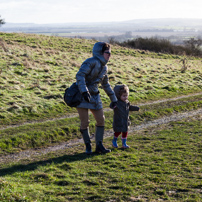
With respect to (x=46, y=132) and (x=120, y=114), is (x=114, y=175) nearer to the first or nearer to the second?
(x=120, y=114)

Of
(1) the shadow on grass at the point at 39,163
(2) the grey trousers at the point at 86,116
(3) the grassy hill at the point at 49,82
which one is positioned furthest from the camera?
(3) the grassy hill at the point at 49,82

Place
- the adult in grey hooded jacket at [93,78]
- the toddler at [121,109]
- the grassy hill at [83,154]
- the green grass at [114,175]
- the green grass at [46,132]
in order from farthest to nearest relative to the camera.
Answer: the green grass at [46,132]
the toddler at [121,109]
the adult in grey hooded jacket at [93,78]
the grassy hill at [83,154]
the green grass at [114,175]

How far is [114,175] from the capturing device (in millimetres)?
A: 5617

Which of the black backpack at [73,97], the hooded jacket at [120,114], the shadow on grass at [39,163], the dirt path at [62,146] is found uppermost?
the black backpack at [73,97]

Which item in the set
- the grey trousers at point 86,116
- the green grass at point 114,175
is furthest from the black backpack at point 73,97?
the green grass at point 114,175

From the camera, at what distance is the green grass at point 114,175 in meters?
4.62

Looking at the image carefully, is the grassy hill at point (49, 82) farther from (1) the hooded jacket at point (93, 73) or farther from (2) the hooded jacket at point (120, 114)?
(1) the hooded jacket at point (93, 73)

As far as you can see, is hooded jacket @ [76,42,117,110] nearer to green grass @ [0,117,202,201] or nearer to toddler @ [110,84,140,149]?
toddler @ [110,84,140,149]

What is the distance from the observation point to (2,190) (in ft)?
14.3

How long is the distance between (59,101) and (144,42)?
1489 inches

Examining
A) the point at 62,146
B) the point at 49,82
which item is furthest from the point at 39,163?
the point at 49,82

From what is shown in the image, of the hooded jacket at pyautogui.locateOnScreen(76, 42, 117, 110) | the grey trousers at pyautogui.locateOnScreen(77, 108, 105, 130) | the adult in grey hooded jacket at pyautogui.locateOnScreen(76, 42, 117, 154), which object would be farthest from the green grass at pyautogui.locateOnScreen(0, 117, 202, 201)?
the hooded jacket at pyautogui.locateOnScreen(76, 42, 117, 110)

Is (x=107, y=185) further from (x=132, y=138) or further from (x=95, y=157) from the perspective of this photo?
(x=132, y=138)

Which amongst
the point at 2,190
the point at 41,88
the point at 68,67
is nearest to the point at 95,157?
the point at 2,190
